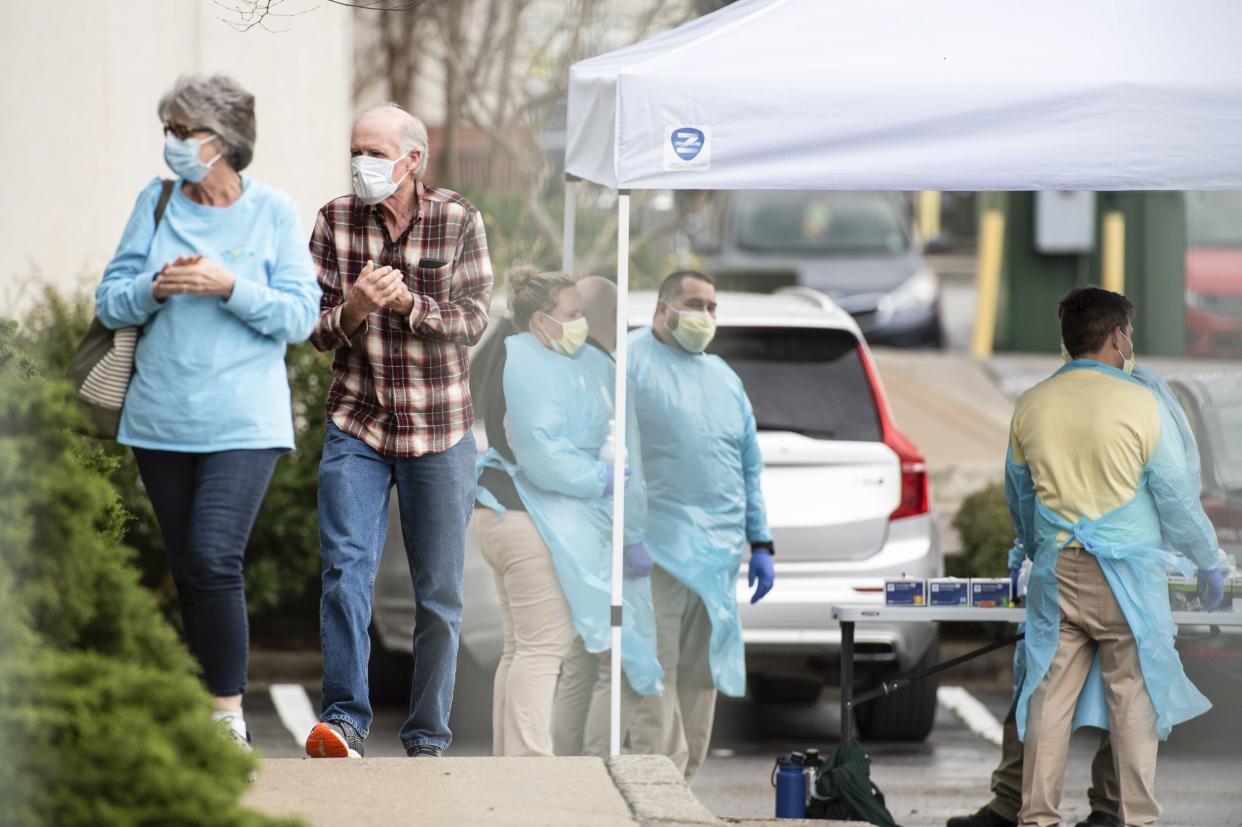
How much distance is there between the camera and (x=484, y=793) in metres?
4.39

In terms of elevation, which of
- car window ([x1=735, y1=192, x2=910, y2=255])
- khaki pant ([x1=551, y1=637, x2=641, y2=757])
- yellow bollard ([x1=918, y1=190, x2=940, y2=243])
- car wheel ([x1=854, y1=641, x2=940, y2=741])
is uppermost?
yellow bollard ([x1=918, y1=190, x2=940, y2=243])

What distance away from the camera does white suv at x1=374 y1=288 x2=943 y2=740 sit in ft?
23.1

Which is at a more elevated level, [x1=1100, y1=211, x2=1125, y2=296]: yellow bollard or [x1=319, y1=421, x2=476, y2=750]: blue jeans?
[x1=1100, y1=211, x2=1125, y2=296]: yellow bollard

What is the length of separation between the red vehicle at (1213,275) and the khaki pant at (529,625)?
482 inches

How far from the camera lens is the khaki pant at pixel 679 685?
20.2 ft

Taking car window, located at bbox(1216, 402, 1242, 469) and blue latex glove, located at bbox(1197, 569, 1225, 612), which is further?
car window, located at bbox(1216, 402, 1242, 469)

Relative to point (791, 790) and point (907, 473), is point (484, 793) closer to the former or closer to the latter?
point (791, 790)

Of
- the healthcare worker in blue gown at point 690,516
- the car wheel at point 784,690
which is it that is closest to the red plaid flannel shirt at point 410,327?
the healthcare worker in blue gown at point 690,516

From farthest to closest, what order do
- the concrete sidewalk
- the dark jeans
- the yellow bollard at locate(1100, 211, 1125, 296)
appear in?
the yellow bollard at locate(1100, 211, 1125, 296), the dark jeans, the concrete sidewalk

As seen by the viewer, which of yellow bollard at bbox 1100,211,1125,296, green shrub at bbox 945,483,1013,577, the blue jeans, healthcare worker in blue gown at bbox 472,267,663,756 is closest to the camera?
the blue jeans

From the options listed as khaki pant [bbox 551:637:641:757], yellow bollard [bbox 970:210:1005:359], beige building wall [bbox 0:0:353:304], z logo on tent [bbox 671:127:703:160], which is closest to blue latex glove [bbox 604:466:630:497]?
khaki pant [bbox 551:637:641:757]

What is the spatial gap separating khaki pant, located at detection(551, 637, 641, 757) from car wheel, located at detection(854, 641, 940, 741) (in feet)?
5.86

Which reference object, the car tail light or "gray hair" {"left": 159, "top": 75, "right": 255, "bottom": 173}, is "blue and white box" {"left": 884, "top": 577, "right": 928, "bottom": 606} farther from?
"gray hair" {"left": 159, "top": 75, "right": 255, "bottom": 173}

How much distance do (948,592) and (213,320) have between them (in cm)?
248
